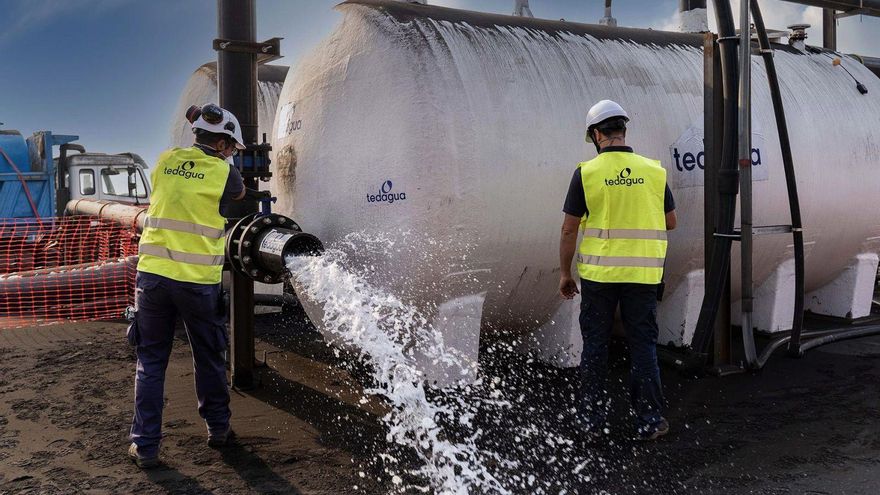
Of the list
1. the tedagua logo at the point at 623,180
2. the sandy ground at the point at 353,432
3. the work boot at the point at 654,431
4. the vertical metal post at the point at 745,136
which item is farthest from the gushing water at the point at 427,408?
the vertical metal post at the point at 745,136

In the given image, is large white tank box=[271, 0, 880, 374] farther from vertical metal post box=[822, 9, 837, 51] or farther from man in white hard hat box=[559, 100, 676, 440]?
vertical metal post box=[822, 9, 837, 51]

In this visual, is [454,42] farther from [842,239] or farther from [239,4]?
[842,239]

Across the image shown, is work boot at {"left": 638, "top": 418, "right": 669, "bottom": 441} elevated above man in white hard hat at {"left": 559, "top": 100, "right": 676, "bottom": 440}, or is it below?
below

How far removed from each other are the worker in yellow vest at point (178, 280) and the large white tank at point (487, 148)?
39.5 inches

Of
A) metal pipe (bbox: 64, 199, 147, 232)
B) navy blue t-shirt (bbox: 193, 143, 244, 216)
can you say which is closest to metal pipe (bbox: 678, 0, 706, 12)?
navy blue t-shirt (bbox: 193, 143, 244, 216)

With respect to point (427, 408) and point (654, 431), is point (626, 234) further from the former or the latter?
point (427, 408)

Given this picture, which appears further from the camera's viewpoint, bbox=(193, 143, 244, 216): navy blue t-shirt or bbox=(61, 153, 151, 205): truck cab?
bbox=(61, 153, 151, 205): truck cab

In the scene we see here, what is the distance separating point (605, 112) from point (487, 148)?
751mm

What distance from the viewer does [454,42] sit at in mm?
4676

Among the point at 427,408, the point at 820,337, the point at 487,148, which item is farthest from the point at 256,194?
the point at 820,337

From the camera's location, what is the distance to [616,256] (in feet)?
13.7

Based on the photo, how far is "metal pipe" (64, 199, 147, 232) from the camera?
30.8 feet

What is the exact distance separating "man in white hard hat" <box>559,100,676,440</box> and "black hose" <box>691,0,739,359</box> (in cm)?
117

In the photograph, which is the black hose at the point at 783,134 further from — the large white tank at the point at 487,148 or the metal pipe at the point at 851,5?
the metal pipe at the point at 851,5
